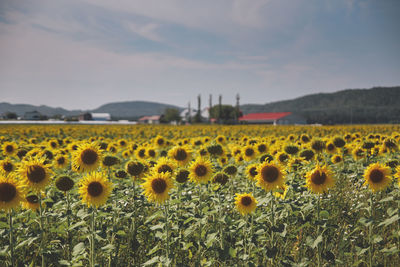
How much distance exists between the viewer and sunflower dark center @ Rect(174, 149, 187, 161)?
4.83 metres

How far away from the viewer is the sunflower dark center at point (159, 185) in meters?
3.40

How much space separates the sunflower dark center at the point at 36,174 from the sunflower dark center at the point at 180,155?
2112 millimetres

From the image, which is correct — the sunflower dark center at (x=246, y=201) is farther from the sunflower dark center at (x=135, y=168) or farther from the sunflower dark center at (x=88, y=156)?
the sunflower dark center at (x=88, y=156)

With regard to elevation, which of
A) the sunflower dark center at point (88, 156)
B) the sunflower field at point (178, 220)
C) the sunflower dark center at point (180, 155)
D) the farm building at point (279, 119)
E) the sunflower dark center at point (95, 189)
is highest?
the farm building at point (279, 119)

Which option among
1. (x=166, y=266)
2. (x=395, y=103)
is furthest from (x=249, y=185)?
(x=395, y=103)

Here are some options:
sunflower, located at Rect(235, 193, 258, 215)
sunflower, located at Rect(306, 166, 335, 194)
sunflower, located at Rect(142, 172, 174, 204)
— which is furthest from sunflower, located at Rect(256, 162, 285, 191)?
sunflower, located at Rect(142, 172, 174, 204)

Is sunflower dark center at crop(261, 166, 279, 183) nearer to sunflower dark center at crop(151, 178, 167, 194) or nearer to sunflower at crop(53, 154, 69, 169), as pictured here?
sunflower dark center at crop(151, 178, 167, 194)

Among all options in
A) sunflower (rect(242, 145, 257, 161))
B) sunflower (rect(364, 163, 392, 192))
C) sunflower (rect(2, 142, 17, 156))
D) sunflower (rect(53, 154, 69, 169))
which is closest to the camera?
sunflower (rect(364, 163, 392, 192))

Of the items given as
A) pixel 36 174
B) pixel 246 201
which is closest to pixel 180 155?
pixel 246 201

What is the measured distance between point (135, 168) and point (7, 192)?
178cm

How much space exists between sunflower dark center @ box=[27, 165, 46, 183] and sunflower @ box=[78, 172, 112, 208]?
24.0 inches

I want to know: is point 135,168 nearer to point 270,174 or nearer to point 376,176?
point 270,174

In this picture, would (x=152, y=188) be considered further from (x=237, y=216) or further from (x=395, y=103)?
(x=395, y=103)

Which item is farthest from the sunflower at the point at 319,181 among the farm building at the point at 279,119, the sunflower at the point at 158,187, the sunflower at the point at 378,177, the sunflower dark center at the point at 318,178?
the farm building at the point at 279,119
